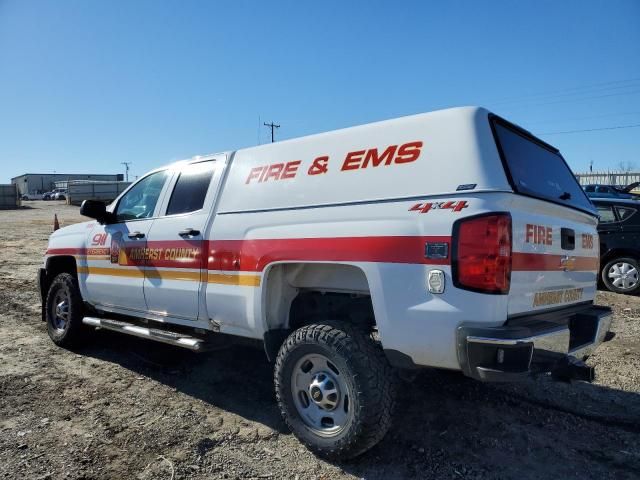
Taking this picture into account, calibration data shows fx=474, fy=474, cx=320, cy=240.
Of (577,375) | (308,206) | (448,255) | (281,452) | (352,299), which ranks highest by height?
(308,206)

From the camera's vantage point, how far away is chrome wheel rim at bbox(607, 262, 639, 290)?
7.84 meters

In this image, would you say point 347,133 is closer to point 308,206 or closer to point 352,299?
point 308,206

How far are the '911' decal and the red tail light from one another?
0.10m

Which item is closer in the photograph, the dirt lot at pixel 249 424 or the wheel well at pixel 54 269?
the dirt lot at pixel 249 424

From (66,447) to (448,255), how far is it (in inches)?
111

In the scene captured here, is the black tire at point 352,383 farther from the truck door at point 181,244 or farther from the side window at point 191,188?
the side window at point 191,188

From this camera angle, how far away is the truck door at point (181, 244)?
3848 millimetres

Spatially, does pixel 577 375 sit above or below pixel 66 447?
above

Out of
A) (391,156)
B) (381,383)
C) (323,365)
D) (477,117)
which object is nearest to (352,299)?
(323,365)

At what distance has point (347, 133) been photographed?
3.24m

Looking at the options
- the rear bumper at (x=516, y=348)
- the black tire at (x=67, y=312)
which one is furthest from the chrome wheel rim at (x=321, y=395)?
the black tire at (x=67, y=312)

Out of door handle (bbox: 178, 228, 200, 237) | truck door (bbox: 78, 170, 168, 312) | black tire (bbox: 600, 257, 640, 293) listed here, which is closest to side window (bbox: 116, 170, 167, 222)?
truck door (bbox: 78, 170, 168, 312)

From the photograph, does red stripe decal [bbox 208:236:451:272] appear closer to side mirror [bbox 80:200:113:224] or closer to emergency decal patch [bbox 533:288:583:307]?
emergency decal patch [bbox 533:288:583:307]

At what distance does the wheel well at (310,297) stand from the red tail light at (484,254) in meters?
0.77
